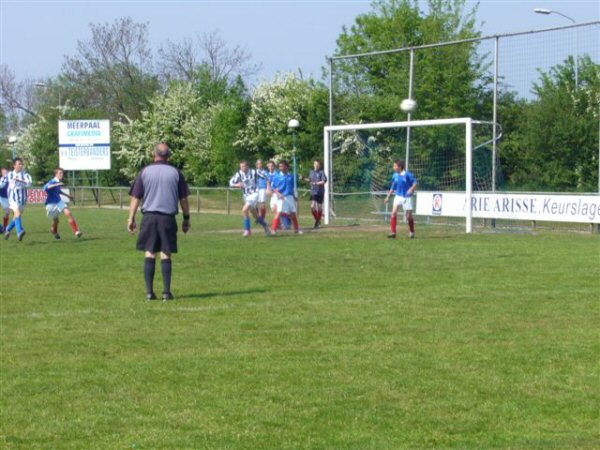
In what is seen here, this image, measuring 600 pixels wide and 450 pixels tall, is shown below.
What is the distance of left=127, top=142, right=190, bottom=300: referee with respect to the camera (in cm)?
1293

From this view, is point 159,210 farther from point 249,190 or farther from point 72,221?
point 249,190

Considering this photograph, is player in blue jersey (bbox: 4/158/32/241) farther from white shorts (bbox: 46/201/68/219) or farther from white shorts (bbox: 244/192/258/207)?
white shorts (bbox: 244/192/258/207)

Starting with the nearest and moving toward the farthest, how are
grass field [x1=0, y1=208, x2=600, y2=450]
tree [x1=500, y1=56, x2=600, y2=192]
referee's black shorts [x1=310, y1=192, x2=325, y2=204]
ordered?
grass field [x1=0, y1=208, x2=600, y2=450] < tree [x1=500, y1=56, x2=600, y2=192] < referee's black shorts [x1=310, y1=192, x2=325, y2=204]

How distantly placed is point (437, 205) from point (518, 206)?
2772mm

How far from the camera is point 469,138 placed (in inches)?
1055

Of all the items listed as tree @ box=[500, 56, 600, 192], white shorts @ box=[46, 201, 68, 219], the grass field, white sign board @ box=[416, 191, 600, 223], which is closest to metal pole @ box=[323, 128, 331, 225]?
white sign board @ box=[416, 191, 600, 223]

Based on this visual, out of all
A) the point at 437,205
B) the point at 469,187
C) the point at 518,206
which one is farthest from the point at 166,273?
the point at 437,205

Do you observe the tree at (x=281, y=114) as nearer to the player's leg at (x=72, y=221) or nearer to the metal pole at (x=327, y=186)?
the metal pole at (x=327, y=186)

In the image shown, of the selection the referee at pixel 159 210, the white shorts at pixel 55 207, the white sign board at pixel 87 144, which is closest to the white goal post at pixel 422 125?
the white shorts at pixel 55 207

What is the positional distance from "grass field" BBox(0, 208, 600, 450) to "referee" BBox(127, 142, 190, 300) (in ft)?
1.44

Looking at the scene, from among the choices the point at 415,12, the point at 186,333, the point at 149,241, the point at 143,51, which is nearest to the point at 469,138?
the point at 149,241

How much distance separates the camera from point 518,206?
89.6 ft

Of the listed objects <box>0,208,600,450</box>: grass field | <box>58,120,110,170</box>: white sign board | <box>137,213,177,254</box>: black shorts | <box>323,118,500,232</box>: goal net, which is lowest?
<box>0,208,600,450</box>: grass field

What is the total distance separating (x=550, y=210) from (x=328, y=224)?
675 centimetres
